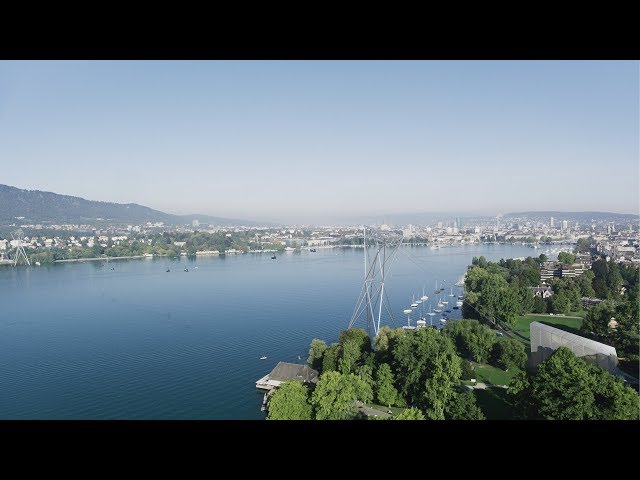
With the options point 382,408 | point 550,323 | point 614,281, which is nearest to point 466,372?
point 382,408

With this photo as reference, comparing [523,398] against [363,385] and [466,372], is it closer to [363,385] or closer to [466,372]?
[363,385]

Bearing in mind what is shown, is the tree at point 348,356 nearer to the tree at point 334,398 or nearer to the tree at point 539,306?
the tree at point 334,398

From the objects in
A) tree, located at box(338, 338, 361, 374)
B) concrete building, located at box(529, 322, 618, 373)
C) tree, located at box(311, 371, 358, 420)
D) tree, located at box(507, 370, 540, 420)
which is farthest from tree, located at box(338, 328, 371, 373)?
concrete building, located at box(529, 322, 618, 373)

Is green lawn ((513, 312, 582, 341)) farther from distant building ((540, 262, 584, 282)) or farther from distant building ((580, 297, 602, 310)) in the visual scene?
distant building ((540, 262, 584, 282))

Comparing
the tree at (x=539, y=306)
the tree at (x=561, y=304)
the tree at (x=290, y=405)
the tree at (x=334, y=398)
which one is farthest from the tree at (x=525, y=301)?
the tree at (x=290, y=405)
